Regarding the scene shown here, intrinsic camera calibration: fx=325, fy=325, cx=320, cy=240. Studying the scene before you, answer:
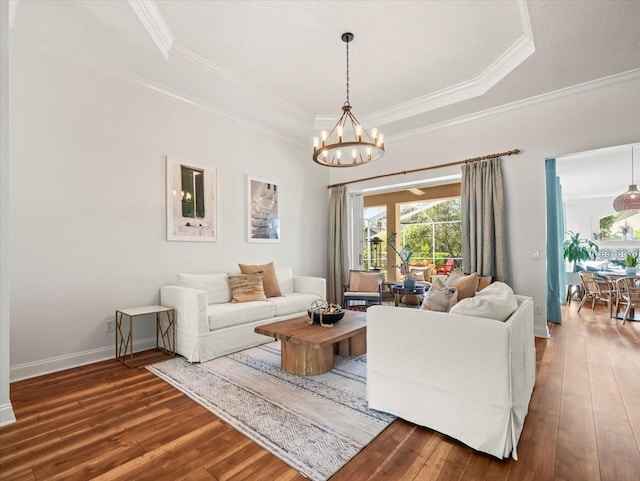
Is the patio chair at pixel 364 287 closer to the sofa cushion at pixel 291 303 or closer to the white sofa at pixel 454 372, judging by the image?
the sofa cushion at pixel 291 303

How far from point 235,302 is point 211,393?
1.50 m

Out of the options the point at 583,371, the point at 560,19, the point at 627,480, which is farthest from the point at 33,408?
the point at 560,19

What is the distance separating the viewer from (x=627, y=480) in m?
1.58

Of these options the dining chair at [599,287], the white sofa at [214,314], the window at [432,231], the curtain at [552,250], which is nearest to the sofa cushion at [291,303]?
the white sofa at [214,314]

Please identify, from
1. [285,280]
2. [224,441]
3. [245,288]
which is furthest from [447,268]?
[224,441]

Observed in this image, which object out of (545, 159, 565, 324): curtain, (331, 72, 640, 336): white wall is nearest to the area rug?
(331, 72, 640, 336): white wall

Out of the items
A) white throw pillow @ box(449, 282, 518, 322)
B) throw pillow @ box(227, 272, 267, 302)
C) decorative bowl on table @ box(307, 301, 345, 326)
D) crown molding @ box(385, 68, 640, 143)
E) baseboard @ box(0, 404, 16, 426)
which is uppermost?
crown molding @ box(385, 68, 640, 143)

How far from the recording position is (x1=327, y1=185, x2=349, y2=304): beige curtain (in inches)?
239

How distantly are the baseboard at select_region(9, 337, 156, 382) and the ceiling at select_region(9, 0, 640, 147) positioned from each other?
2929 millimetres

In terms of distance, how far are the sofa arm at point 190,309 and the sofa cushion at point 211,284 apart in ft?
0.84

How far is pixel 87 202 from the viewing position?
330 cm

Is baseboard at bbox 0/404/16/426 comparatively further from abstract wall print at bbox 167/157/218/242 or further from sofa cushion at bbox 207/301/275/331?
abstract wall print at bbox 167/157/218/242

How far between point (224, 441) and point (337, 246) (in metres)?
4.42

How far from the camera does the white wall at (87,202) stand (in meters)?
2.95
